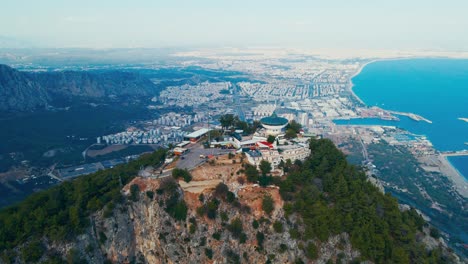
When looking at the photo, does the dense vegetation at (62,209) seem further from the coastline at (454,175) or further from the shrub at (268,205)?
the coastline at (454,175)

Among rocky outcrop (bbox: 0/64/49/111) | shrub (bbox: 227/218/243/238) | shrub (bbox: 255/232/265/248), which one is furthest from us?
rocky outcrop (bbox: 0/64/49/111)

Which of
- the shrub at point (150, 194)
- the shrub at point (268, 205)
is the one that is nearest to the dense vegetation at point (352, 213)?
the shrub at point (268, 205)

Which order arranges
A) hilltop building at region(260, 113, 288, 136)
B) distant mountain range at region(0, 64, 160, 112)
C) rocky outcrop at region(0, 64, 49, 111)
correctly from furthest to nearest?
distant mountain range at region(0, 64, 160, 112), rocky outcrop at region(0, 64, 49, 111), hilltop building at region(260, 113, 288, 136)

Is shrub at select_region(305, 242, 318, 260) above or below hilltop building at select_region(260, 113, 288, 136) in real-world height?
below

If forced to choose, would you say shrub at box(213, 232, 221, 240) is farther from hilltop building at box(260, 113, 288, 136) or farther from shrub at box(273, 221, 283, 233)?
hilltop building at box(260, 113, 288, 136)

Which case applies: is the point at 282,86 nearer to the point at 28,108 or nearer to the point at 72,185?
the point at 28,108

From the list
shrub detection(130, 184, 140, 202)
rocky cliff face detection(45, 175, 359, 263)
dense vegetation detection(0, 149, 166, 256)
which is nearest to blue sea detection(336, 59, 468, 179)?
rocky cliff face detection(45, 175, 359, 263)
